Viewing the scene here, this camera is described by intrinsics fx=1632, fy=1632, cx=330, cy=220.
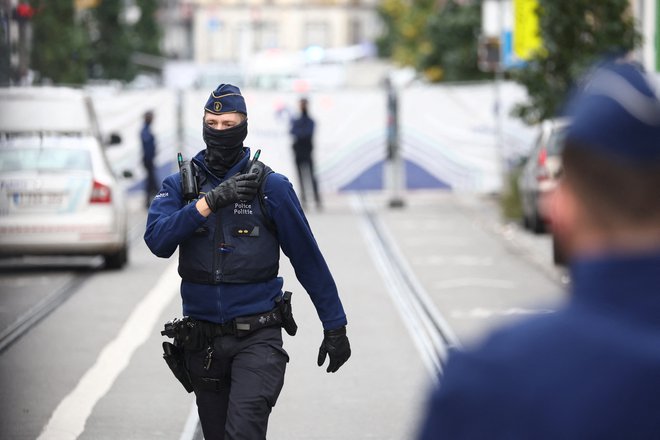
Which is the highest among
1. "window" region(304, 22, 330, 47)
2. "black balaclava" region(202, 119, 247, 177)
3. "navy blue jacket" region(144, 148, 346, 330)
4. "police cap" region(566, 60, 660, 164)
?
"police cap" region(566, 60, 660, 164)

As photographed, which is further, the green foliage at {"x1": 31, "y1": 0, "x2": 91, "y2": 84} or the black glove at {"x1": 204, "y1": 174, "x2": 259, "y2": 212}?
the green foliage at {"x1": 31, "y1": 0, "x2": 91, "y2": 84}

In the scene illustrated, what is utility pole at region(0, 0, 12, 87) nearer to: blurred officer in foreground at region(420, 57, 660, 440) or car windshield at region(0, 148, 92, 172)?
blurred officer in foreground at region(420, 57, 660, 440)

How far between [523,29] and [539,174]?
514cm

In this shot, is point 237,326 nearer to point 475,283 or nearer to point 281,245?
point 281,245

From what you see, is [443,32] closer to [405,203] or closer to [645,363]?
[405,203]

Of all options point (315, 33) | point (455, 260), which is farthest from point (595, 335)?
point (315, 33)

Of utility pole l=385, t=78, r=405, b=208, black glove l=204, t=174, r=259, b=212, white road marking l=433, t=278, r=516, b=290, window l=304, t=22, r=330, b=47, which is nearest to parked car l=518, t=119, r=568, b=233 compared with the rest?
white road marking l=433, t=278, r=516, b=290

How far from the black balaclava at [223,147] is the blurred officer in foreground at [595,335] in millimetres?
4017

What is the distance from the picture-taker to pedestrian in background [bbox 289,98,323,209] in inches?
1056

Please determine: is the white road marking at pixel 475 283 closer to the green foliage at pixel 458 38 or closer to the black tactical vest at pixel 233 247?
the black tactical vest at pixel 233 247

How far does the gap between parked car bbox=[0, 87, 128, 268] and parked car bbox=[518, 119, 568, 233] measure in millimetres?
6107

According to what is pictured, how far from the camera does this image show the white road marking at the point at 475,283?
1617 cm

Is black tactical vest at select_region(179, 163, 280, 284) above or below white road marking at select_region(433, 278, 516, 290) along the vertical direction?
above

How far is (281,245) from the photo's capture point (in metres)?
5.77
